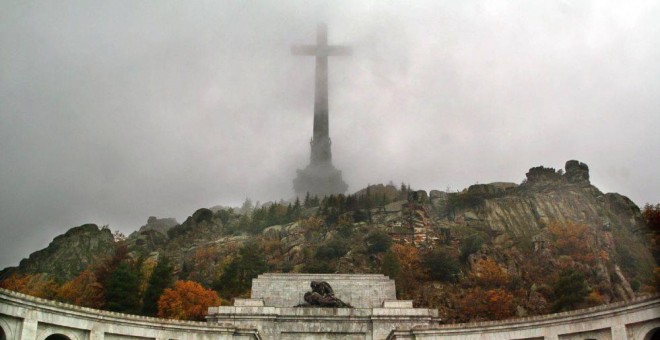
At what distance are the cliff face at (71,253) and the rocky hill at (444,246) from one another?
25cm

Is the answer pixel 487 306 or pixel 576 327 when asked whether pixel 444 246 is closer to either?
pixel 487 306

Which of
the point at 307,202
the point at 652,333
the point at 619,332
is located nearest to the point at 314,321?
the point at 619,332

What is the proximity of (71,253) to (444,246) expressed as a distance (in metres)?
63.9

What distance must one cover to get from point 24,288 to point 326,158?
9209 cm

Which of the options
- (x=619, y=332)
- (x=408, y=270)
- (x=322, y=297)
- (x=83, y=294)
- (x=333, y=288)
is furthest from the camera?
(x=408, y=270)

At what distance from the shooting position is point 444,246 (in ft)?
348

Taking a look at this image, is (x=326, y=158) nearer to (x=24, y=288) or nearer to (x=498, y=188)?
(x=498, y=188)

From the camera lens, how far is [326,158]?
16012 centimetres

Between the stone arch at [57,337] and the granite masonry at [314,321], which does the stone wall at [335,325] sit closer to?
the granite masonry at [314,321]

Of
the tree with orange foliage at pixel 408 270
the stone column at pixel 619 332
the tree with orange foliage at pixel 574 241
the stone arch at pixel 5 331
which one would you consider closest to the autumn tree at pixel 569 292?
the tree with orange foliage at pixel 408 270

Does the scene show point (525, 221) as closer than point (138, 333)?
No

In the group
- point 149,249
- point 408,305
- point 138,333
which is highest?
point 149,249

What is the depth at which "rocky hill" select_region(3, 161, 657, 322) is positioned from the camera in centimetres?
8144

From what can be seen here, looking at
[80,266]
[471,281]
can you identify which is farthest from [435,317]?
[80,266]
